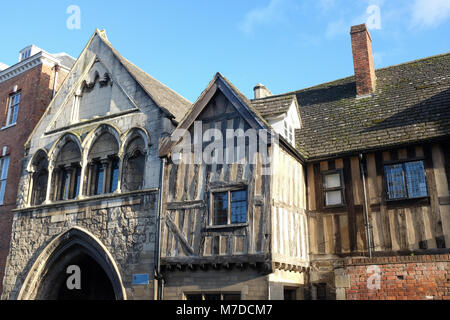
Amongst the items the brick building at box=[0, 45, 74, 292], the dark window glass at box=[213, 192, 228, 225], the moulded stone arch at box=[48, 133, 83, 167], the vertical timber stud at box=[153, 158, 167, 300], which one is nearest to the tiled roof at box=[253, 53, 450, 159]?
the dark window glass at box=[213, 192, 228, 225]

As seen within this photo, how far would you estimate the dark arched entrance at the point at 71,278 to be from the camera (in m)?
15.9

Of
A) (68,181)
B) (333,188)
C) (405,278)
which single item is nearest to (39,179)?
(68,181)

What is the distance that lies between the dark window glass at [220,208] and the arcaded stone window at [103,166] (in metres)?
4.49

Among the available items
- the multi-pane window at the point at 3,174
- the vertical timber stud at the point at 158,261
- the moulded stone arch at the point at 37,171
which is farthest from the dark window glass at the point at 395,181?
the multi-pane window at the point at 3,174

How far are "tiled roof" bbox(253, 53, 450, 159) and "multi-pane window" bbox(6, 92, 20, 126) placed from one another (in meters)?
13.8

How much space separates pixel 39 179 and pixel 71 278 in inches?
169

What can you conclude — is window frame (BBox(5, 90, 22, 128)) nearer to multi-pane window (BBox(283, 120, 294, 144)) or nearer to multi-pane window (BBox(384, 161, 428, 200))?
multi-pane window (BBox(283, 120, 294, 144))

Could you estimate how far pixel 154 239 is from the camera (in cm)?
1358

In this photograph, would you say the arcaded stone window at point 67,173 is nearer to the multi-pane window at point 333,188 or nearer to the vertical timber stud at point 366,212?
the multi-pane window at point 333,188
